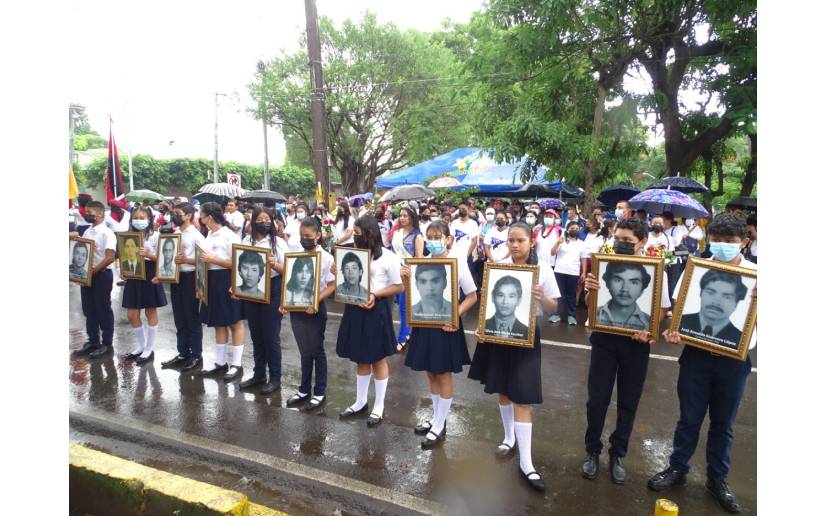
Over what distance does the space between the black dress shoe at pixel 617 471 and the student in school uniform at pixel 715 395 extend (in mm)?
188

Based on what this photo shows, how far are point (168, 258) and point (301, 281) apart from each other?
223 centimetres

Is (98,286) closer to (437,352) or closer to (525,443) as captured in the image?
(437,352)

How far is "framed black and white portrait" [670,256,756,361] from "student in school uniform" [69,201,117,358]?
6380mm

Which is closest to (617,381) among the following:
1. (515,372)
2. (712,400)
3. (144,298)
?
(712,400)

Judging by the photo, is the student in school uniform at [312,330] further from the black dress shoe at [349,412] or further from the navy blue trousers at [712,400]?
the navy blue trousers at [712,400]

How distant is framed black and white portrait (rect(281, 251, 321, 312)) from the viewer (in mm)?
5117

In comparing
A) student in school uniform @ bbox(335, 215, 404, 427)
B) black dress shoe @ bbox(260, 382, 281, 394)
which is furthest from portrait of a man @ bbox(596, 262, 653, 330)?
black dress shoe @ bbox(260, 382, 281, 394)

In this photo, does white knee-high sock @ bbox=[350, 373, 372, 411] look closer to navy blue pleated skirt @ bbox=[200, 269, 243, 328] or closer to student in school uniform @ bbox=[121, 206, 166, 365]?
navy blue pleated skirt @ bbox=[200, 269, 243, 328]

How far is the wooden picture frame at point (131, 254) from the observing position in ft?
21.4

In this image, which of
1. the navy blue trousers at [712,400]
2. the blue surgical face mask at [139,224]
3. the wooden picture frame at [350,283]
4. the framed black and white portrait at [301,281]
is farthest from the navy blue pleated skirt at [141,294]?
the navy blue trousers at [712,400]

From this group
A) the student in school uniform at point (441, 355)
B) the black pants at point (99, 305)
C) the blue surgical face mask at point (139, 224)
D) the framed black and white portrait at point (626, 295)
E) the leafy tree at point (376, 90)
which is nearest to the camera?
the framed black and white portrait at point (626, 295)

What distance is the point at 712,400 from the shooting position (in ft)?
12.2

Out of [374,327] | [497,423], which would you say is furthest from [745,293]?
[374,327]

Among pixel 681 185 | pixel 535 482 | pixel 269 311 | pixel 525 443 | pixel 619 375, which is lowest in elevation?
pixel 535 482
